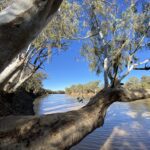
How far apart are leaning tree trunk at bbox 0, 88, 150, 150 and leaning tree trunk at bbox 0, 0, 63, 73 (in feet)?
3.95

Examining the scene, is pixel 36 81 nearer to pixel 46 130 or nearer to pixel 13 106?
pixel 13 106

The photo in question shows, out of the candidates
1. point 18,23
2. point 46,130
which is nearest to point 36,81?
point 46,130

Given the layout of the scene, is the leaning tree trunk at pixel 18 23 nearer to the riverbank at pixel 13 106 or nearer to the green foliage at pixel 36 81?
the riverbank at pixel 13 106

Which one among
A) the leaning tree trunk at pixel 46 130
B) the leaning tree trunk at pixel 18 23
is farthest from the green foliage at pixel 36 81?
the leaning tree trunk at pixel 18 23

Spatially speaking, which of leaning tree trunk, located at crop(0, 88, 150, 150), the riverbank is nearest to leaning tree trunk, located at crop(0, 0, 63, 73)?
leaning tree trunk, located at crop(0, 88, 150, 150)

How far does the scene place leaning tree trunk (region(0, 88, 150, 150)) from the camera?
352 centimetres

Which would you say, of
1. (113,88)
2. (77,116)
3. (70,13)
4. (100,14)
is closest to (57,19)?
(70,13)

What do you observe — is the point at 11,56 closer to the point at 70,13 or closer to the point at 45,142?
the point at 45,142

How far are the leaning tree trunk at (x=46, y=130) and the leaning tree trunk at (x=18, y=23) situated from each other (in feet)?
3.95

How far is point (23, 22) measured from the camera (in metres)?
2.67

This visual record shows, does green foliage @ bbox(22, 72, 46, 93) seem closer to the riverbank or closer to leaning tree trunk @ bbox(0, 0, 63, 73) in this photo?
the riverbank

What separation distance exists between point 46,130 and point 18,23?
1693 mm

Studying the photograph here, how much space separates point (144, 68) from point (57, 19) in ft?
21.6

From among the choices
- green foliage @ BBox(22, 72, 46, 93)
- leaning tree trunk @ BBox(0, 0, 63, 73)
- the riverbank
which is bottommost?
the riverbank
